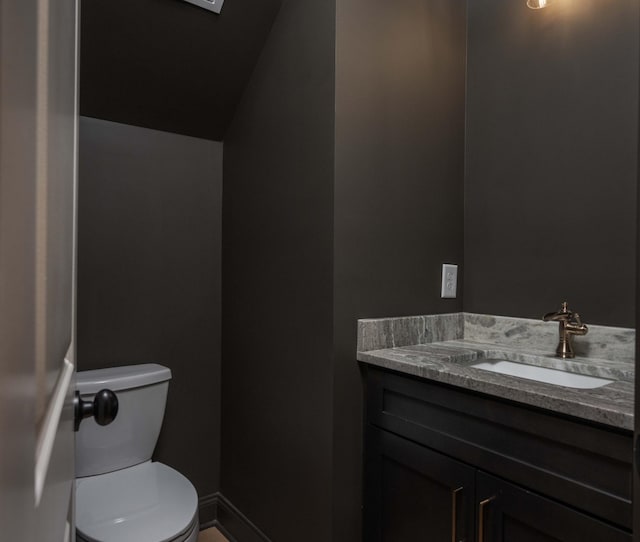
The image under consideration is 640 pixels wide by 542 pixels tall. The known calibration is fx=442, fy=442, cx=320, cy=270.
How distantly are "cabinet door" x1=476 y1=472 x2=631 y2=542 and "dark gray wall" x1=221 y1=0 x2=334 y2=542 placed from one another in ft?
1.65

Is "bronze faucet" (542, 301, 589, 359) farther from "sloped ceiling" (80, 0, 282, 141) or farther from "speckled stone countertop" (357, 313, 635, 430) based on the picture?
"sloped ceiling" (80, 0, 282, 141)

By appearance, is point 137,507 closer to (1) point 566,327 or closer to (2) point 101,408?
(2) point 101,408

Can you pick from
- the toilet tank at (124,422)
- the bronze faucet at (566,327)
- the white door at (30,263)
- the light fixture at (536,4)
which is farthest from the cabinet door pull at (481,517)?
the light fixture at (536,4)

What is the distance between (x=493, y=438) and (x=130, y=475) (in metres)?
1.31

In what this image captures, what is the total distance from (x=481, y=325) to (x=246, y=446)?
112cm

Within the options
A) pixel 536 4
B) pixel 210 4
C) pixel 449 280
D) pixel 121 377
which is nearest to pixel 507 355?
pixel 449 280

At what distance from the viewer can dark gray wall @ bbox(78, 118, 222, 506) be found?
1.85 meters

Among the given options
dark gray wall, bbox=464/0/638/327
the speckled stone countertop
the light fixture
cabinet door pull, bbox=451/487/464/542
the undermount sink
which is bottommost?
cabinet door pull, bbox=451/487/464/542

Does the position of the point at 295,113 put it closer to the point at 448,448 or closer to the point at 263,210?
the point at 263,210

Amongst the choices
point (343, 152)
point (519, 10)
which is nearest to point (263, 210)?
point (343, 152)

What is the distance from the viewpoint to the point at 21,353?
0.28m

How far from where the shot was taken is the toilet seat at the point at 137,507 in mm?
1284

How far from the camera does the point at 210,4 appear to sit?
1.66m

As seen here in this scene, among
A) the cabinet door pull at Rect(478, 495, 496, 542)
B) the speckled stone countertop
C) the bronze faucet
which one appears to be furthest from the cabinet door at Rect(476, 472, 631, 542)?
the bronze faucet
